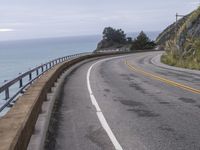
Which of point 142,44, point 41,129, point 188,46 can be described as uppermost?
point 188,46

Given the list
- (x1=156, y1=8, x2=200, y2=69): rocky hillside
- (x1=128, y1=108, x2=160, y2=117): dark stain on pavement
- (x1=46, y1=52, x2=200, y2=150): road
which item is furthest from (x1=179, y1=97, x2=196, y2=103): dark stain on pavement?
(x1=156, y1=8, x2=200, y2=69): rocky hillside

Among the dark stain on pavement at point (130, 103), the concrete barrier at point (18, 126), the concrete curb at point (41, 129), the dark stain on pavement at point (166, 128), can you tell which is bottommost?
the dark stain on pavement at point (130, 103)

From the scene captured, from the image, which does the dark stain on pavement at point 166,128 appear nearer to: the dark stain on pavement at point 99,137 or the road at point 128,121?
the road at point 128,121

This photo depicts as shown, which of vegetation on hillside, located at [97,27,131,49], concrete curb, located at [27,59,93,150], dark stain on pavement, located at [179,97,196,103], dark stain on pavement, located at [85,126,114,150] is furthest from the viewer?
vegetation on hillside, located at [97,27,131,49]

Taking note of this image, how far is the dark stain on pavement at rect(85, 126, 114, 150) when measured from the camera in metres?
8.94

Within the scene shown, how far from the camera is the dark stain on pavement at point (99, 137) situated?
8940mm

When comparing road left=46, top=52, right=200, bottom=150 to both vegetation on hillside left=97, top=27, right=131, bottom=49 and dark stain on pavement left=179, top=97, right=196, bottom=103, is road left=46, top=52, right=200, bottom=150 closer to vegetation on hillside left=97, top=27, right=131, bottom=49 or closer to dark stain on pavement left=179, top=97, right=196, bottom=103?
dark stain on pavement left=179, top=97, right=196, bottom=103

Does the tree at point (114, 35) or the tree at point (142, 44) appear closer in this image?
the tree at point (142, 44)

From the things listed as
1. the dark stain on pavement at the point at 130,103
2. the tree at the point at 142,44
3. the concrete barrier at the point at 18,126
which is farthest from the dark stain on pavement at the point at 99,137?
the tree at the point at 142,44

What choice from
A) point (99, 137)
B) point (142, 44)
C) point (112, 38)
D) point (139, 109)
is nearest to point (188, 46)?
point (139, 109)

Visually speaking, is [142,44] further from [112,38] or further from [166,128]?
[166,128]

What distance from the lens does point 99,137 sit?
970 centimetres

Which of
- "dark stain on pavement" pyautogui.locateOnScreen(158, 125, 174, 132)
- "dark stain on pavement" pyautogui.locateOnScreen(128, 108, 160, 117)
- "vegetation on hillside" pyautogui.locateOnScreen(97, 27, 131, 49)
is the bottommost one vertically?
"dark stain on pavement" pyautogui.locateOnScreen(158, 125, 174, 132)

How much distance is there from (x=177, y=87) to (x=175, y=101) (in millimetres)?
4981
